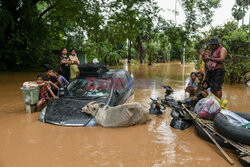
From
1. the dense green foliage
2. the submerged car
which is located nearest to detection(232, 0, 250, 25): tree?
the dense green foliage

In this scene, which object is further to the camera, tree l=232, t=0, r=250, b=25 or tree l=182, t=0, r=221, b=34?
tree l=232, t=0, r=250, b=25

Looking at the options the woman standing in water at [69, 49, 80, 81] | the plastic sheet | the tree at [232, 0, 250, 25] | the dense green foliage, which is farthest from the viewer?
the tree at [232, 0, 250, 25]

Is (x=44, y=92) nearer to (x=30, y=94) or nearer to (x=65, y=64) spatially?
(x=30, y=94)

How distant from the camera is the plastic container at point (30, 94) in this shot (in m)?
5.14

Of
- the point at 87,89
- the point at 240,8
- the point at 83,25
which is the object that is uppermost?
the point at 240,8

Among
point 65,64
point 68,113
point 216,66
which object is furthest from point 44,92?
point 216,66

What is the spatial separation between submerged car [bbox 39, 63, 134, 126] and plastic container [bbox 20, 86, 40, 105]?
0.75 meters

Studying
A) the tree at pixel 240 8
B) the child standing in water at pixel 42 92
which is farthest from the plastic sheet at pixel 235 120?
the tree at pixel 240 8

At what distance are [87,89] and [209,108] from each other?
316cm

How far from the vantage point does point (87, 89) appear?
5.08 meters

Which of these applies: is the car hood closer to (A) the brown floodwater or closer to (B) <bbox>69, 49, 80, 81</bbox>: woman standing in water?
(A) the brown floodwater

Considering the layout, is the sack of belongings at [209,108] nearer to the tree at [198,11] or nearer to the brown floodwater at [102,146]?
the brown floodwater at [102,146]

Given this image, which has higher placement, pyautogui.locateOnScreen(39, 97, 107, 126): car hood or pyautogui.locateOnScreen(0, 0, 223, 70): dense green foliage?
pyautogui.locateOnScreen(0, 0, 223, 70): dense green foliage

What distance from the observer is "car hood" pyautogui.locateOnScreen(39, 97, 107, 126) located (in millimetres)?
4285
